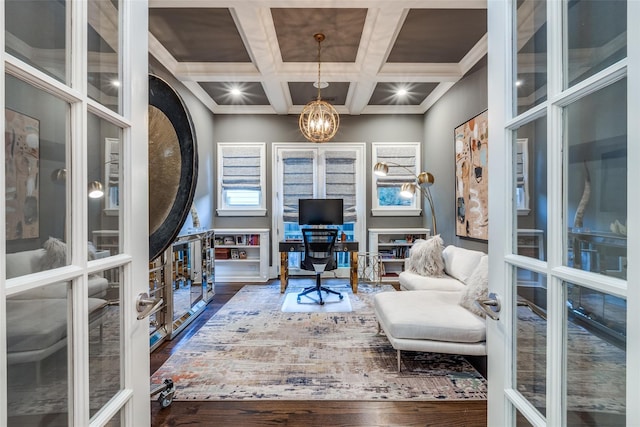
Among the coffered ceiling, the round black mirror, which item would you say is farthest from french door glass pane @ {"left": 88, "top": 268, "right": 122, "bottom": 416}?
the coffered ceiling

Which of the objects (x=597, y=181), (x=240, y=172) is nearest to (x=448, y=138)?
(x=240, y=172)

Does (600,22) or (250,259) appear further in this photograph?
(250,259)

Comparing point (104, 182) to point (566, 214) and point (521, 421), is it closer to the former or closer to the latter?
point (566, 214)

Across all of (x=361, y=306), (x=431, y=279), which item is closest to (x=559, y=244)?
(x=431, y=279)

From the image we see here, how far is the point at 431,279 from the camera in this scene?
11.5 feet

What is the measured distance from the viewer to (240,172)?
17.6ft

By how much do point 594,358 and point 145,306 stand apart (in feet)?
3.76

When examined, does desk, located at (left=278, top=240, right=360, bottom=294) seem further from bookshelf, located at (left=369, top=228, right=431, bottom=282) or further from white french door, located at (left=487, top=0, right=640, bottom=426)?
white french door, located at (left=487, top=0, right=640, bottom=426)

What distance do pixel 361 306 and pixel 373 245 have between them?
1.55 m

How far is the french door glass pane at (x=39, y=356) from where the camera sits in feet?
1.81

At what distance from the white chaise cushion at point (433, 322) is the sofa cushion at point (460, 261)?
0.85 meters

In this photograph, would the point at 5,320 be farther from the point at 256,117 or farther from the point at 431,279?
the point at 256,117

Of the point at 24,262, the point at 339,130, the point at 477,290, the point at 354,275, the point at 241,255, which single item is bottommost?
the point at 354,275

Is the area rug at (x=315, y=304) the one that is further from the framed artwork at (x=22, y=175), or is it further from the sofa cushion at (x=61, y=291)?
the framed artwork at (x=22, y=175)
